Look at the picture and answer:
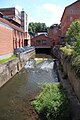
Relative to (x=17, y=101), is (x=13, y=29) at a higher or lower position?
higher

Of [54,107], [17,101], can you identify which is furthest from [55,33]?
[54,107]

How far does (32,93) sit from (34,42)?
158 ft

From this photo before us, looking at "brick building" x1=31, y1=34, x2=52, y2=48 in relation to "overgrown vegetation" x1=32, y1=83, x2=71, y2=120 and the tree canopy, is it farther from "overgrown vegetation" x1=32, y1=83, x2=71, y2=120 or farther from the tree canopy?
"overgrown vegetation" x1=32, y1=83, x2=71, y2=120

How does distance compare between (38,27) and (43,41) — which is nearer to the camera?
(43,41)

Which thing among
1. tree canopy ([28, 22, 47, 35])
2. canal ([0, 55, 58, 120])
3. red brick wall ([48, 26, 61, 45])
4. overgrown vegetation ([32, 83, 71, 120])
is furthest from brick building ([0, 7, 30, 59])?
tree canopy ([28, 22, 47, 35])

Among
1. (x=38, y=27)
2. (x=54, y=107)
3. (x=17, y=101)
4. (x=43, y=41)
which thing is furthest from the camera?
(x=38, y=27)

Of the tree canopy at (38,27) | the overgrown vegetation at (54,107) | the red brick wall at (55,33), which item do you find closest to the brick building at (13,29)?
the red brick wall at (55,33)

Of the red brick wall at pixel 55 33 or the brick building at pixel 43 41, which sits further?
the red brick wall at pixel 55 33

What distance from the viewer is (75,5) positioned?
A: 46.7 meters

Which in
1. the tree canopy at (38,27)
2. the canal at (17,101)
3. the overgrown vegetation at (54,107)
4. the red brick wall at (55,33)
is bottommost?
the canal at (17,101)

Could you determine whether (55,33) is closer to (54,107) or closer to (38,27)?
(38,27)

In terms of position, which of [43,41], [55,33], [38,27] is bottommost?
[43,41]

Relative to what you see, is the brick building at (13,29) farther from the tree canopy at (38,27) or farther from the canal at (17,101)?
the tree canopy at (38,27)

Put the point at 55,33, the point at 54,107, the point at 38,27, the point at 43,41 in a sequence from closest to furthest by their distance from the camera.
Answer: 1. the point at 54,107
2. the point at 43,41
3. the point at 55,33
4. the point at 38,27
